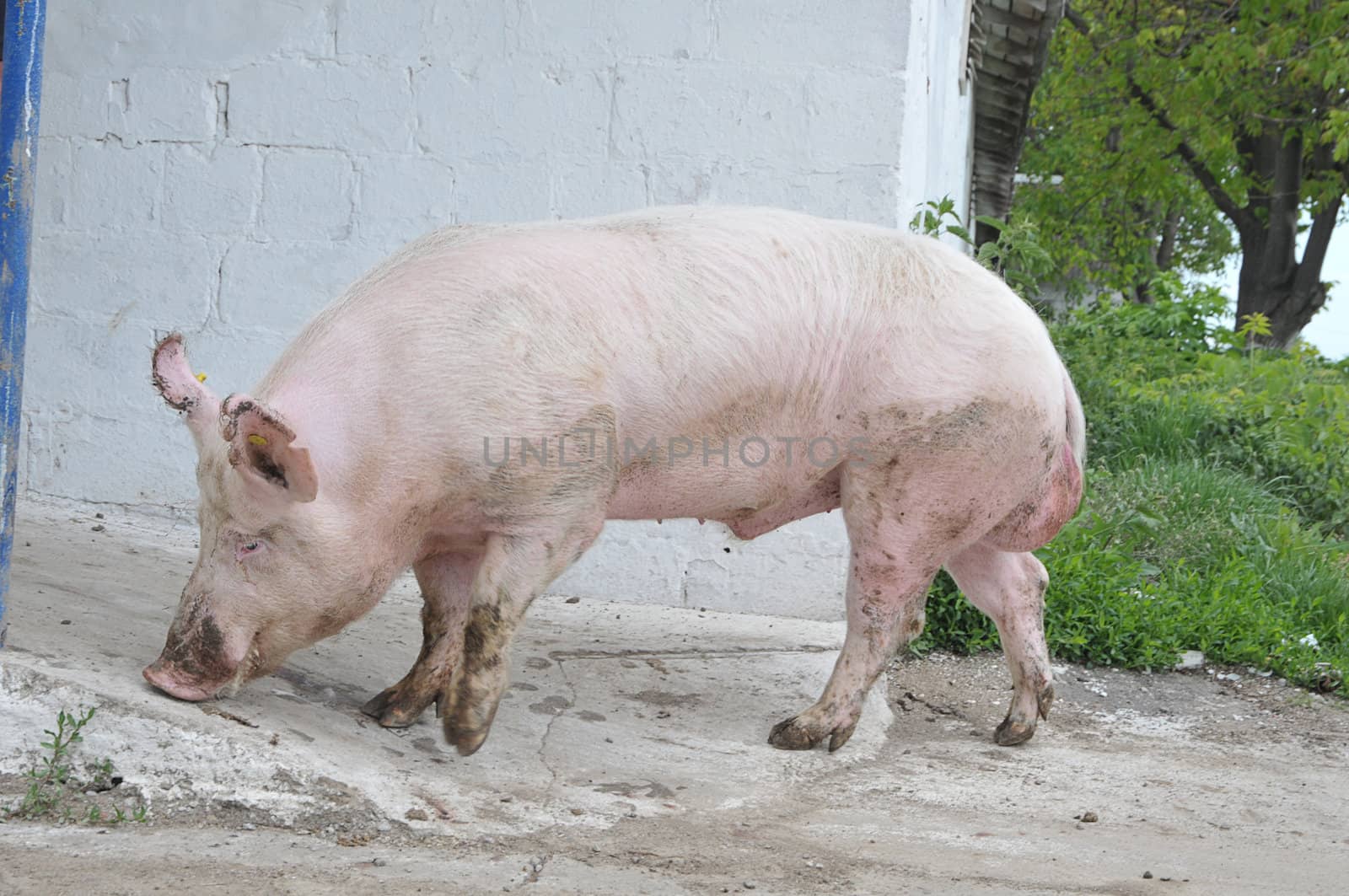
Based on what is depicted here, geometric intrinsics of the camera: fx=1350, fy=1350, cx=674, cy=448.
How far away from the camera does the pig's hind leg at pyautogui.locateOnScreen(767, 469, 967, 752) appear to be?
3.36m

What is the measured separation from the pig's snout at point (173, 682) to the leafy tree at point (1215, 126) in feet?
40.3

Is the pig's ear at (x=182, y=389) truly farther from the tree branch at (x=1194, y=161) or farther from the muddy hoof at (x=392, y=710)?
the tree branch at (x=1194, y=161)

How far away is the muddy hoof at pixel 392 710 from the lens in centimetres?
323

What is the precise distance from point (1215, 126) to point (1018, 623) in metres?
13.2

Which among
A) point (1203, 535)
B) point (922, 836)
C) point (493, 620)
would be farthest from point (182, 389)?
point (1203, 535)

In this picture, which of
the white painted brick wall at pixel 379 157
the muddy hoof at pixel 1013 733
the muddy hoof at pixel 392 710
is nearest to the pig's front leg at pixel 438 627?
the muddy hoof at pixel 392 710

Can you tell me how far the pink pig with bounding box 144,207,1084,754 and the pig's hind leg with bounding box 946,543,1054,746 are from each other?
147mm

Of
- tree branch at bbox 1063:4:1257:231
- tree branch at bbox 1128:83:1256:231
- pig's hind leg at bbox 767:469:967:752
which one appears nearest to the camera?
pig's hind leg at bbox 767:469:967:752

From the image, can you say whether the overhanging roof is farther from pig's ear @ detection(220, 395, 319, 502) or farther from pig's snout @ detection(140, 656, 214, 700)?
pig's snout @ detection(140, 656, 214, 700)

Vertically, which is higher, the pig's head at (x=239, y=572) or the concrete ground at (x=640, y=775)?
the pig's head at (x=239, y=572)

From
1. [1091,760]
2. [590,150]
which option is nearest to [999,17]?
[590,150]

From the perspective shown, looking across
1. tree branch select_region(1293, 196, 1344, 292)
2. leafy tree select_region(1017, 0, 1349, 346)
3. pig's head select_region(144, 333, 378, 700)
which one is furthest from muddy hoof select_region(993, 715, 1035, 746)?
tree branch select_region(1293, 196, 1344, 292)

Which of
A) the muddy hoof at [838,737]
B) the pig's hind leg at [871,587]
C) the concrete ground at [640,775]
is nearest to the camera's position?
the concrete ground at [640,775]

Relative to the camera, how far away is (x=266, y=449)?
272cm
